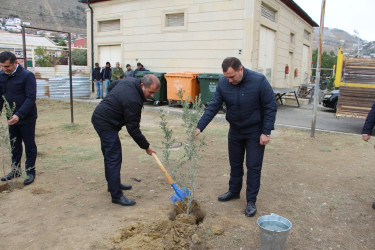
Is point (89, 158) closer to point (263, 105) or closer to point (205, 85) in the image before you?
point (263, 105)

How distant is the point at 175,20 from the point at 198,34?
1393mm

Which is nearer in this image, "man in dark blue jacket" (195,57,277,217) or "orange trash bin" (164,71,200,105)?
"man in dark blue jacket" (195,57,277,217)

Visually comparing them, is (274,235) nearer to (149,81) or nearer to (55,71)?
(149,81)

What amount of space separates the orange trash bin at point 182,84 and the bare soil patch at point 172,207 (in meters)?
4.86

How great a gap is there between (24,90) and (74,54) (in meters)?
26.3

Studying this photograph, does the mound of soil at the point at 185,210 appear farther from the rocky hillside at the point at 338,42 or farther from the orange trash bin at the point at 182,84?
the rocky hillside at the point at 338,42

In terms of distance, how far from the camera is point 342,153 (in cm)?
623

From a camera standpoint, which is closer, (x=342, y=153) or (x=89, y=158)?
(x=89, y=158)

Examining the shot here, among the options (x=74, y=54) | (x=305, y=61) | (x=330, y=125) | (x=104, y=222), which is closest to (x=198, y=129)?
(x=104, y=222)

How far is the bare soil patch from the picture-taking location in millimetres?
2941

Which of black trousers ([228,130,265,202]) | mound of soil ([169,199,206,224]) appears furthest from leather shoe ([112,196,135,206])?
black trousers ([228,130,265,202])

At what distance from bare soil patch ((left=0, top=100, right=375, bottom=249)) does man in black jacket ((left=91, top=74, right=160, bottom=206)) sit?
1.32ft

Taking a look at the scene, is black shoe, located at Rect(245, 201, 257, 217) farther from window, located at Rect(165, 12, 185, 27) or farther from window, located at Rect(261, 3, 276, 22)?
window, located at Rect(165, 12, 185, 27)

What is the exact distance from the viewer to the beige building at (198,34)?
36.1 feet
